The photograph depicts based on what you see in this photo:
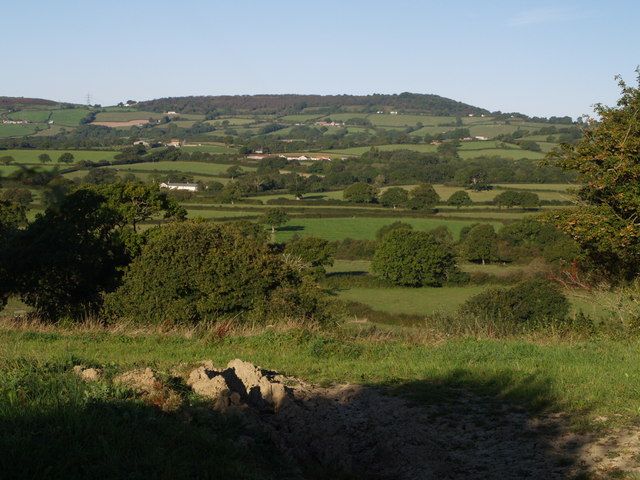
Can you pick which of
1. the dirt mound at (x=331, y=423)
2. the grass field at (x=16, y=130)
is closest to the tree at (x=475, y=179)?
the grass field at (x=16, y=130)

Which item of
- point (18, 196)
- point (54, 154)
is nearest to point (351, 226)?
point (54, 154)

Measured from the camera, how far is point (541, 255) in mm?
46125

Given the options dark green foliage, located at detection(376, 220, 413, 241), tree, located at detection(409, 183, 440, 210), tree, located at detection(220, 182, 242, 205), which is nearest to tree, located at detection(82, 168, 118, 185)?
tree, located at detection(220, 182, 242, 205)

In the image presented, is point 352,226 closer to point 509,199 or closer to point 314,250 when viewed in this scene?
point 509,199

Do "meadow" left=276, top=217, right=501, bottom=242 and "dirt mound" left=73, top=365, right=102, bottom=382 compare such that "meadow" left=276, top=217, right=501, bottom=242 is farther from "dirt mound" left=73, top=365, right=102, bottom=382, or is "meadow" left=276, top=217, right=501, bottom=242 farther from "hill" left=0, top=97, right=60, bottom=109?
"hill" left=0, top=97, right=60, bottom=109

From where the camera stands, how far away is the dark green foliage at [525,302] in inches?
1075

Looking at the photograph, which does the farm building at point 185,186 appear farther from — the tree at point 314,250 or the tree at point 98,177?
the tree at point 314,250

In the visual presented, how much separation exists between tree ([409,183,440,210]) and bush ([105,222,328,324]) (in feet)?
149

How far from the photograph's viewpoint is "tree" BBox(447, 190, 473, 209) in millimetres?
63156

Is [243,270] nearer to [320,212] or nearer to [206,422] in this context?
[206,422]

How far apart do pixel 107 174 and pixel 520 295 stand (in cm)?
2609

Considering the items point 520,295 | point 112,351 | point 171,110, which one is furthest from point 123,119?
point 112,351

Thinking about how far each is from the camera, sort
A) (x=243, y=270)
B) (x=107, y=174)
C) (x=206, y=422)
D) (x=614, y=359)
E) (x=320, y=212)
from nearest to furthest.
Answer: (x=206, y=422), (x=614, y=359), (x=243, y=270), (x=107, y=174), (x=320, y=212)

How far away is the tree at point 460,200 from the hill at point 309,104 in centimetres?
11239
